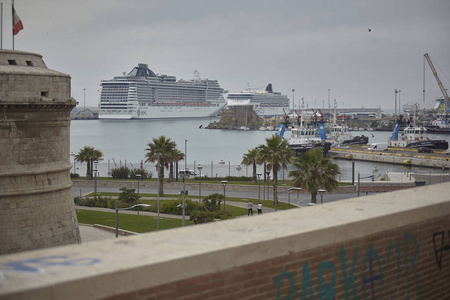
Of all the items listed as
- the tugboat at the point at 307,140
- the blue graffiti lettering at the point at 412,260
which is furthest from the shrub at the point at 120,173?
the blue graffiti lettering at the point at 412,260

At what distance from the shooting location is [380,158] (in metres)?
63.1

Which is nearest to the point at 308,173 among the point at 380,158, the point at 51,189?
the point at 51,189

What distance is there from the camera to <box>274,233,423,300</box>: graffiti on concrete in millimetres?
4355

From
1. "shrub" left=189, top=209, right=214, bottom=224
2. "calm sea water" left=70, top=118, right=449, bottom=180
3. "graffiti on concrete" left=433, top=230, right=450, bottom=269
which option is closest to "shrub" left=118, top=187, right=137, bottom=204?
"shrub" left=189, top=209, right=214, bottom=224

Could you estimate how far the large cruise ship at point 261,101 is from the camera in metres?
172

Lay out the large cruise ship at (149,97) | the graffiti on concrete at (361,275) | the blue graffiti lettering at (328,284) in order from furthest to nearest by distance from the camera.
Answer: the large cruise ship at (149,97)
the blue graffiti lettering at (328,284)
the graffiti on concrete at (361,275)

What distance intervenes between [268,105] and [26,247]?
559 feet

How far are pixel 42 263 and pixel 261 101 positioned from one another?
582 feet

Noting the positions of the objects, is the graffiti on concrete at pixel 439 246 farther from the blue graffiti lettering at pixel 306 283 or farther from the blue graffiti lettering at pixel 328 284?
the blue graffiti lettering at pixel 306 283

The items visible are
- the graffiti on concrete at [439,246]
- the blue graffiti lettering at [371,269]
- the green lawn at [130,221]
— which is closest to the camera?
the blue graffiti lettering at [371,269]

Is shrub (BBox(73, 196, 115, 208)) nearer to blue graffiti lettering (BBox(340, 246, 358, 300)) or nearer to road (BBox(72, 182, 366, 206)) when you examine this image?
road (BBox(72, 182, 366, 206))

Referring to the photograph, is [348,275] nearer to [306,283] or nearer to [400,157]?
[306,283]

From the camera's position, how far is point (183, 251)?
3805mm

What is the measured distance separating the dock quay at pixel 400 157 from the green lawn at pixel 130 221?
2948 centimetres
